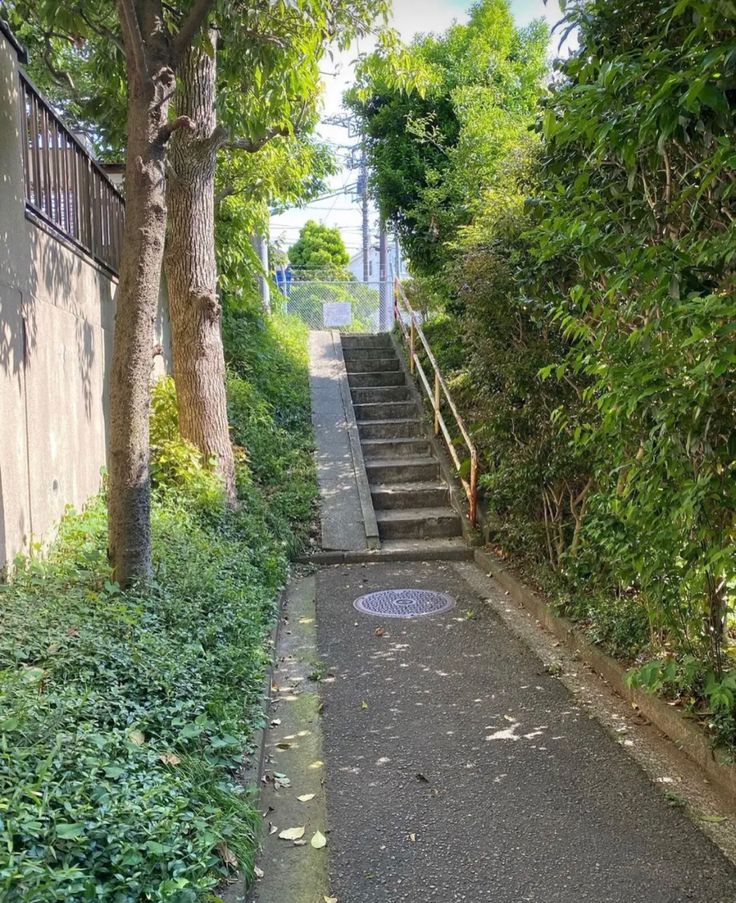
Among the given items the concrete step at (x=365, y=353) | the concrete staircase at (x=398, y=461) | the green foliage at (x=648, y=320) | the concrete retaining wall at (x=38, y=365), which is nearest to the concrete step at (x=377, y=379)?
the concrete staircase at (x=398, y=461)

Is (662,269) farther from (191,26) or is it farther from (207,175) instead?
(207,175)

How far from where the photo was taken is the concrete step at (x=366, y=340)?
45.0 feet

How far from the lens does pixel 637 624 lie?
4117 millimetres

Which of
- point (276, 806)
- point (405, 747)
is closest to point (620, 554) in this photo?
point (405, 747)

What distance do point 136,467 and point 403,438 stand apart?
Answer: 6206 millimetres

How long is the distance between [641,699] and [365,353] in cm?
1012

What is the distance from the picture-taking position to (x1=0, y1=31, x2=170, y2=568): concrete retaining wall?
3.98 metres

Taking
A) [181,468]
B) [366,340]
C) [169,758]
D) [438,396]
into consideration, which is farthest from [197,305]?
[366,340]

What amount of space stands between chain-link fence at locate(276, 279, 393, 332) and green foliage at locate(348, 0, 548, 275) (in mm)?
6308

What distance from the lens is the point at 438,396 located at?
9305 mm

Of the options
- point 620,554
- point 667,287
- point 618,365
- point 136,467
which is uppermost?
point 667,287

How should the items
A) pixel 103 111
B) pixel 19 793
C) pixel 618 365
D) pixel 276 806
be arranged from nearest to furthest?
1. pixel 19 793
2. pixel 618 365
3. pixel 276 806
4. pixel 103 111

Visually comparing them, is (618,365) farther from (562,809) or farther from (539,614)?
(539,614)

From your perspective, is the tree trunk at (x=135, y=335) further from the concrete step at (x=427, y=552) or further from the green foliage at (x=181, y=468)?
the concrete step at (x=427, y=552)
